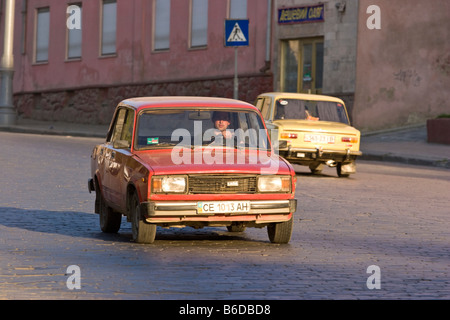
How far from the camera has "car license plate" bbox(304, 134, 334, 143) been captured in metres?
19.7

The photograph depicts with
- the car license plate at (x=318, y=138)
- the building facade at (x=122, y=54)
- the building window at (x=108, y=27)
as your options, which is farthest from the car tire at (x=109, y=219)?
the building window at (x=108, y=27)

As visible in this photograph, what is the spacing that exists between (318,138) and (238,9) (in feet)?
54.6

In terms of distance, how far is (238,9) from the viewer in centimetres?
3569

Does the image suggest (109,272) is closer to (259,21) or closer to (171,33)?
(259,21)

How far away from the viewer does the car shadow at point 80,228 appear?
11219mm

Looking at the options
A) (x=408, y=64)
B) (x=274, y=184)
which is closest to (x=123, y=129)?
(x=274, y=184)

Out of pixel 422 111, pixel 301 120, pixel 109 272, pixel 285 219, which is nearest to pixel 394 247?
pixel 285 219

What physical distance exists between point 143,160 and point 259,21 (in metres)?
24.9

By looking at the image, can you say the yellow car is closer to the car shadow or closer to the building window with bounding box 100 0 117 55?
the car shadow

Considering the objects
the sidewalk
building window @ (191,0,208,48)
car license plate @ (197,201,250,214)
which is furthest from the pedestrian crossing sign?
car license plate @ (197,201,250,214)

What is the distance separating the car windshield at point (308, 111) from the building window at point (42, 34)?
26240mm

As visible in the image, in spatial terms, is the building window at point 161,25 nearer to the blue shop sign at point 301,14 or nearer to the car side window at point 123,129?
the blue shop sign at point 301,14

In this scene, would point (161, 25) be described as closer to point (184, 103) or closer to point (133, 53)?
point (133, 53)

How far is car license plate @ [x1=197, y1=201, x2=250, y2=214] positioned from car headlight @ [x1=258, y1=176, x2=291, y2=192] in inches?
9.5
